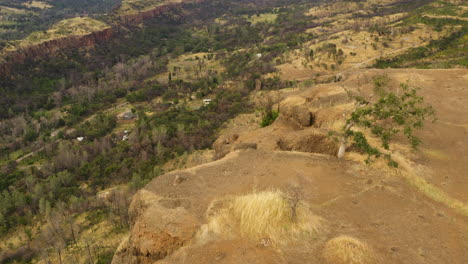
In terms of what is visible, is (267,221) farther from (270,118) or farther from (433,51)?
(433,51)

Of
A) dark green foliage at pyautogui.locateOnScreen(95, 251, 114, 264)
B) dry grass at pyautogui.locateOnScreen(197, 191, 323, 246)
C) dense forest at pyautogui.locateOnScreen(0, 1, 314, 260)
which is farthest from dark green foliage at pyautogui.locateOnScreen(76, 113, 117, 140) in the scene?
dry grass at pyautogui.locateOnScreen(197, 191, 323, 246)

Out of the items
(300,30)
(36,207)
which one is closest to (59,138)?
(36,207)

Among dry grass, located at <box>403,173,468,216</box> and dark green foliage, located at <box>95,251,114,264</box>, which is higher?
dry grass, located at <box>403,173,468,216</box>

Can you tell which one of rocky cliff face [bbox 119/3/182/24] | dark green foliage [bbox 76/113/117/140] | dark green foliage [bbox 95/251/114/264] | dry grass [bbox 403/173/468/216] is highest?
rocky cliff face [bbox 119/3/182/24]

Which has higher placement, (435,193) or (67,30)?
(67,30)

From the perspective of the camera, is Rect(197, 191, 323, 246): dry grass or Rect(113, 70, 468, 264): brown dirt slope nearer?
Rect(113, 70, 468, 264): brown dirt slope

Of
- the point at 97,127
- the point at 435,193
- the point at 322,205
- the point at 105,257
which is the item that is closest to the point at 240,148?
the point at 322,205

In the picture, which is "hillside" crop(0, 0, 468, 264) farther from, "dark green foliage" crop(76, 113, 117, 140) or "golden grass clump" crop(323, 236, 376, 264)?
"dark green foliage" crop(76, 113, 117, 140)
